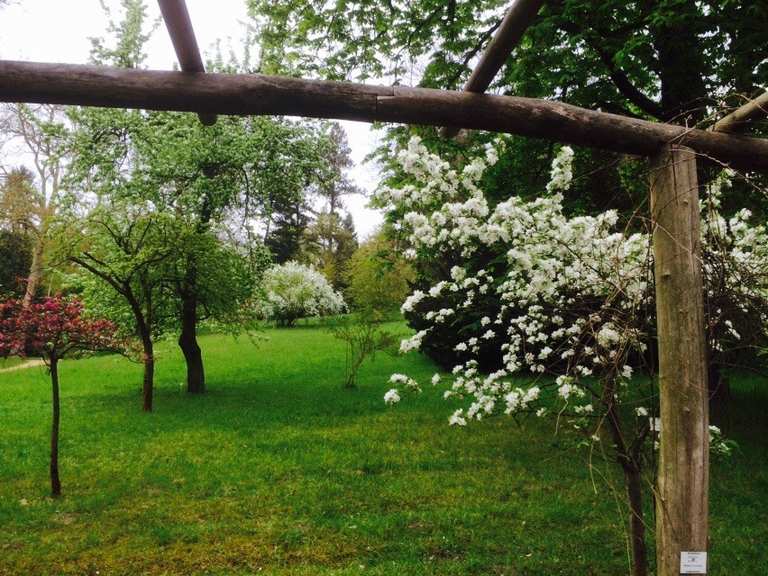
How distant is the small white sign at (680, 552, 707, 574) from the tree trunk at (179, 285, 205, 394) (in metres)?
12.6

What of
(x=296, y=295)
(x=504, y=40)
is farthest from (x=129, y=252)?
(x=296, y=295)

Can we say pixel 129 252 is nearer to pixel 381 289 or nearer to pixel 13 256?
pixel 381 289

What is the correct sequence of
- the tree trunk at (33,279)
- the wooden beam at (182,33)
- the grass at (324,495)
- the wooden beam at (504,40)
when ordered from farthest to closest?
the tree trunk at (33,279) → the grass at (324,495) → the wooden beam at (504,40) → the wooden beam at (182,33)

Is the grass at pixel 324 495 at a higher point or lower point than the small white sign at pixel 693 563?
lower

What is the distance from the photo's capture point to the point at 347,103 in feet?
8.80

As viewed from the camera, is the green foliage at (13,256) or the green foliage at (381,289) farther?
the green foliage at (13,256)

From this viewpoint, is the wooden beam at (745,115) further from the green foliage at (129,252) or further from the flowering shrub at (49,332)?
the green foliage at (129,252)

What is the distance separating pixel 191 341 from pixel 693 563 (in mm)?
13446

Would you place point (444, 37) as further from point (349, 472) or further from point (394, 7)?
point (349, 472)

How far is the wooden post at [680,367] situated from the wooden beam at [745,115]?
30 cm

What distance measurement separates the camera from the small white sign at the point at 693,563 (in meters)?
2.61

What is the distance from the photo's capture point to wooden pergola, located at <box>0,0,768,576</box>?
98.7 inches

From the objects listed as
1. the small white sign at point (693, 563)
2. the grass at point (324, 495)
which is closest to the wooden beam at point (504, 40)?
the small white sign at point (693, 563)

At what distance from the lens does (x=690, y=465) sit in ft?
8.82
